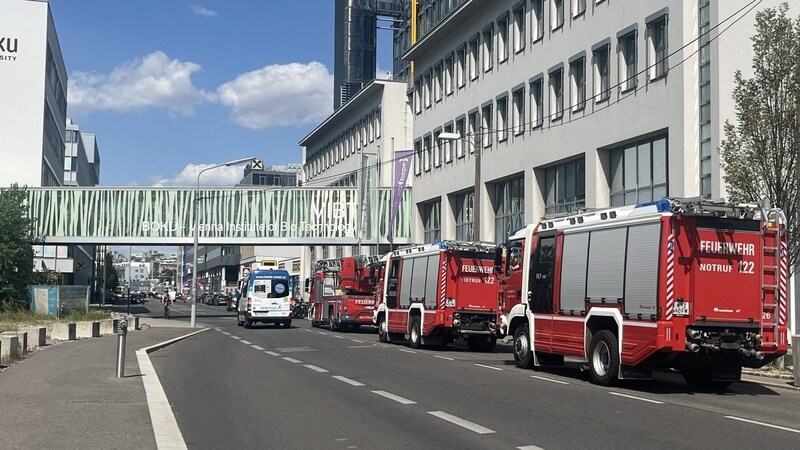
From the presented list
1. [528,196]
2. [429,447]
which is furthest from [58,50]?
[429,447]

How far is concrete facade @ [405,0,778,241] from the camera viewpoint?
1147 inches

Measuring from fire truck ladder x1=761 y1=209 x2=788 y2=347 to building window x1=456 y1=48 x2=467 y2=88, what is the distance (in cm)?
3574

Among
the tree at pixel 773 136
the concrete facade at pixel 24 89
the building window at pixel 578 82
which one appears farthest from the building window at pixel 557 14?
the concrete facade at pixel 24 89

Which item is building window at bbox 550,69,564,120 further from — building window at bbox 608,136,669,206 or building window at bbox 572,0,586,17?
building window at bbox 608,136,669,206

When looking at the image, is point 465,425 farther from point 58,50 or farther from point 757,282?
point 58,50

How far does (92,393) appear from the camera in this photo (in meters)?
13.8

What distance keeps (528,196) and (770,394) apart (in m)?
26.4

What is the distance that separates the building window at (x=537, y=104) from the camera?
4078 centimetres

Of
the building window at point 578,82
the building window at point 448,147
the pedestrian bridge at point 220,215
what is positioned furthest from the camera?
the pedestrian bridge at point 220,215

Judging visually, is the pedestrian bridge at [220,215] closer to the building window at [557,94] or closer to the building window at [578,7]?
the building window at [557,94]

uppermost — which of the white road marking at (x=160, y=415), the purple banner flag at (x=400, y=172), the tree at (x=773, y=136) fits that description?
the purple banner flag at (x=400, y=172)

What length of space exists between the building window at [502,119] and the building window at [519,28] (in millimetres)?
2781

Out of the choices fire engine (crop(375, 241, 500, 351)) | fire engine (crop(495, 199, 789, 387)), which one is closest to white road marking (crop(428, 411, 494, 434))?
fire engine (crop(495, 199, 789, 387))

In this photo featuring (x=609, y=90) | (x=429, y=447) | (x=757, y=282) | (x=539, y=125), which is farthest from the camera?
(x=539, y=125)
